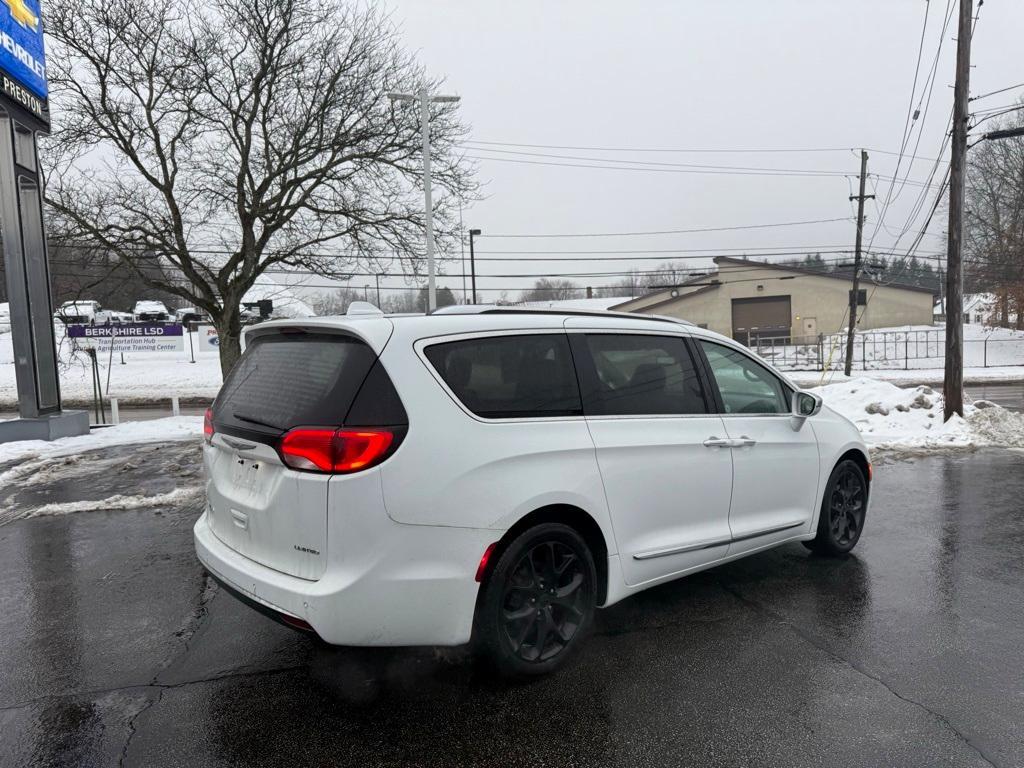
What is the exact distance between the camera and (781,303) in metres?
53.2

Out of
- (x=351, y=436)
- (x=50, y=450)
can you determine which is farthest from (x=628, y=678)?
(x=50, y=450)

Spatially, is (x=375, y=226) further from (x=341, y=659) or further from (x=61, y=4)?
(x=341, y=659)

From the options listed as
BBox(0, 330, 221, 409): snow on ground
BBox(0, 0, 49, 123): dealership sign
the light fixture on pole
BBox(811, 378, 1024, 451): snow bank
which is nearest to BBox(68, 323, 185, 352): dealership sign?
BBox(0, 330, 221, 409): snow on ground

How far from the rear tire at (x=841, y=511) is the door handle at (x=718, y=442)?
1293 millimetres

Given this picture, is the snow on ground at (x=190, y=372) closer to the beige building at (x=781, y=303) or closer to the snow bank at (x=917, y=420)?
the beige building at (x=781, y=303)

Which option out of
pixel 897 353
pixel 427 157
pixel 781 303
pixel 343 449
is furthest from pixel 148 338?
pixel 781 303

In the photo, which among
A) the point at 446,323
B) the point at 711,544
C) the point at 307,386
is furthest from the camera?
the point at 711,544

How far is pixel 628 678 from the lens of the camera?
3.26m

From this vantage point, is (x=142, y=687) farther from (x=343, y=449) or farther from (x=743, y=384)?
(x=743, y=384)

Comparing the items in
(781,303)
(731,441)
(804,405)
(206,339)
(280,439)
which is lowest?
(731,441)

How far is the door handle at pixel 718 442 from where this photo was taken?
3941 millimetres

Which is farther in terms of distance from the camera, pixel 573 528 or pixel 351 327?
pixel 573 528

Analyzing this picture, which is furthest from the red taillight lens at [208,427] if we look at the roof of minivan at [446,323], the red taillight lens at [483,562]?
the red taillight lens at [483,562]

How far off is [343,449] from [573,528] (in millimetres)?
1209
